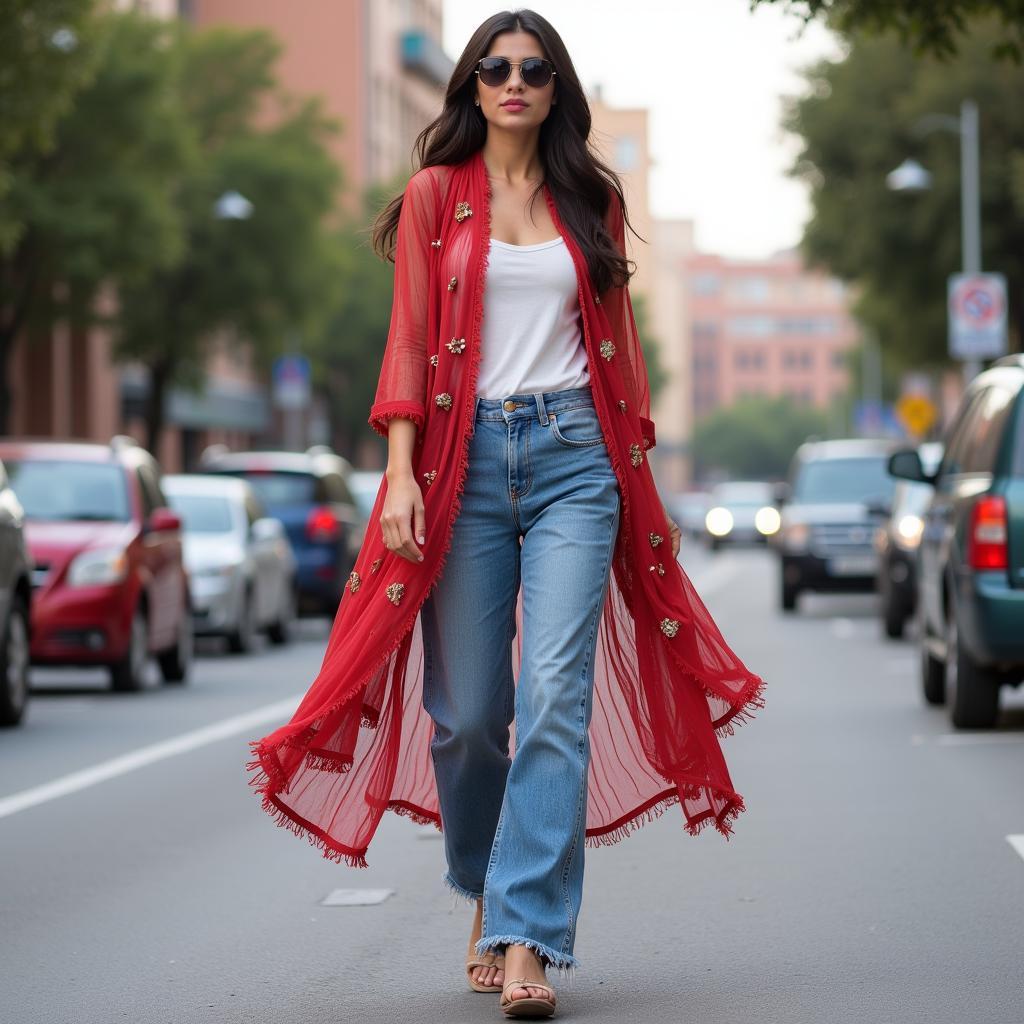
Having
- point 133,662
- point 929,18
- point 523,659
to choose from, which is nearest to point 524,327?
point 523,659

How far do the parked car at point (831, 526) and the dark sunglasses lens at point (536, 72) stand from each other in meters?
20.4

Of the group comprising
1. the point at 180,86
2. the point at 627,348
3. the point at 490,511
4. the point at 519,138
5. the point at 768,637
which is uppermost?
the point at 180,86

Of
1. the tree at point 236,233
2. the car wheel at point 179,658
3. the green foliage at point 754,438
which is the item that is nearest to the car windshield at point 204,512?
the car wheel at point 179,658

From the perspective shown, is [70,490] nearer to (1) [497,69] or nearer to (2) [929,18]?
(2) [929,18]

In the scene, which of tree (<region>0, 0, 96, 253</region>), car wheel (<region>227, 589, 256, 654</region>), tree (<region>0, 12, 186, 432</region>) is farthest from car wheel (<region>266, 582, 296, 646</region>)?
tree (<region>0, 12, 186, 432</region>)

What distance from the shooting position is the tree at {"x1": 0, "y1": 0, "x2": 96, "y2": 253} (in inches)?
859

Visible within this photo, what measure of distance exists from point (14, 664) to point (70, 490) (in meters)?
3.33

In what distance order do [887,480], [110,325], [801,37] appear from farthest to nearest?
1. [110,325]
2. [887,480]
3. [801,37]

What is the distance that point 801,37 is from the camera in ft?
43.7

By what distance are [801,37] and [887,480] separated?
14271mm

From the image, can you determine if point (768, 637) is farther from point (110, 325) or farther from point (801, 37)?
point (110, 325)

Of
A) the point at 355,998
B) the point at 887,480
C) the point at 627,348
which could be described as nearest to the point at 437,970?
the point at 355,998

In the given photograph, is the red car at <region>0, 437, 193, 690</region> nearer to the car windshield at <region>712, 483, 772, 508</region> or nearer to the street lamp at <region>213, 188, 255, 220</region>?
the street lamp at <region>213, 188, 255, 220</region>

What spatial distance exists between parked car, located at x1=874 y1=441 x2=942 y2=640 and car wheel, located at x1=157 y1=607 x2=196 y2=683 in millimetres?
6329
